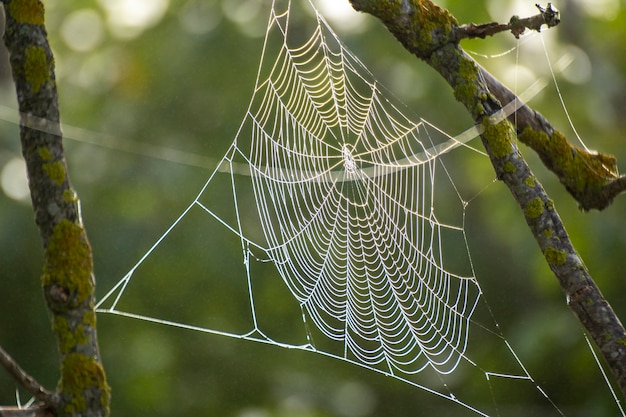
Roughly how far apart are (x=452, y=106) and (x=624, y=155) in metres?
1.72

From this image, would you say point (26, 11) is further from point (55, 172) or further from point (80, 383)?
Answer: point (80, 383)

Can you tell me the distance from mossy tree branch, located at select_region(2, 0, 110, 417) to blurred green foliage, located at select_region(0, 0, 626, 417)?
4.53 meters

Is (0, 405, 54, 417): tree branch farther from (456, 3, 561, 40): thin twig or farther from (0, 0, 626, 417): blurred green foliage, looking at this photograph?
(0, 0, 626, 417): blurred green foliage

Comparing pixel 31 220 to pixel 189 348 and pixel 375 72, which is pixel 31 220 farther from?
pixel 375 72

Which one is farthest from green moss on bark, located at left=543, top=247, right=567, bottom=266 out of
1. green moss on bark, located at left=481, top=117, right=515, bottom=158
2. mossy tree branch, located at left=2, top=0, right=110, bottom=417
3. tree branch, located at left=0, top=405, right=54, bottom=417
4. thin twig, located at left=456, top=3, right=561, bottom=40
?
tree branch, located at left=0, top=405, right=54, bottom=417

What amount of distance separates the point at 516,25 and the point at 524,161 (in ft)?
1.02

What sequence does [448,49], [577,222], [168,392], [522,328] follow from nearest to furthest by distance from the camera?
[448,49], [577,222], [522,328], [168,392]

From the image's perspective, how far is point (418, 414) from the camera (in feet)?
24.0

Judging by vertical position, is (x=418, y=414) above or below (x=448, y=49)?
above

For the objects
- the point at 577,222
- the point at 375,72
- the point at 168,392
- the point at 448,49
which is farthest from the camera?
the point at 375,72

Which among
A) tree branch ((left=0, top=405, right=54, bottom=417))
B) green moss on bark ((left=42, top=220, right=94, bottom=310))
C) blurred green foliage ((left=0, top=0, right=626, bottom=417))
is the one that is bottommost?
tree branch ((left=0, top=405, right=54, bottom=417))

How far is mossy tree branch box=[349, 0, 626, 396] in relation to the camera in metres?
1.90

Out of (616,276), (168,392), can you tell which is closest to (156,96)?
(168,392)

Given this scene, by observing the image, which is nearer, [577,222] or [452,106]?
[577,222]
